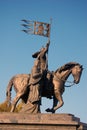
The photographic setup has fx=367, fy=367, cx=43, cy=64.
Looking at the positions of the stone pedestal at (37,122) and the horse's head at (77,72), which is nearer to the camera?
the stone pedestal at (37,122)

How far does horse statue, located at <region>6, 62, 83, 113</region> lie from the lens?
52.3ft

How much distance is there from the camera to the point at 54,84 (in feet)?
53.2

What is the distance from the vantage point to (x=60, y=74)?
1652 centimetres

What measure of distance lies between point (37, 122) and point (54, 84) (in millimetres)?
2240

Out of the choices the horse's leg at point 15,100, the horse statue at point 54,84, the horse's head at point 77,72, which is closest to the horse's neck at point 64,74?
the horse statue at point 54,84

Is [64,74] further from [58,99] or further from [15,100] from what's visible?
[15,100]

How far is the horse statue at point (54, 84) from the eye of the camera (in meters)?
15.9

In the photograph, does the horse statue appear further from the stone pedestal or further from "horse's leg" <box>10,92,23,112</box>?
the stone pedestal

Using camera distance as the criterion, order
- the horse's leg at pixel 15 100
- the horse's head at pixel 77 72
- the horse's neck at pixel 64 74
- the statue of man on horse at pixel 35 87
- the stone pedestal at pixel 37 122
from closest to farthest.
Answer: the stone pedestal at pixel 37 122 < the horse's leg at pixel 15 100 < the statue of man on horse at pixel 35 87 < the horse's head at pixel 77 72 < the horse's neck at pixel 64 74

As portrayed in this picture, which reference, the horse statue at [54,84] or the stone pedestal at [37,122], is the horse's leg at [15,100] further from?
the stone pedestal at [37,122]

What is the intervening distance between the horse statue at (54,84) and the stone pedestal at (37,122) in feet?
3.09

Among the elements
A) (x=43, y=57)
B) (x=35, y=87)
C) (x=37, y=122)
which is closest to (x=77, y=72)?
(x=43, y=57)

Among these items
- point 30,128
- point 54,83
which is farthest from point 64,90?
point 30,128

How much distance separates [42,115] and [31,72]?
2158 millimetres
